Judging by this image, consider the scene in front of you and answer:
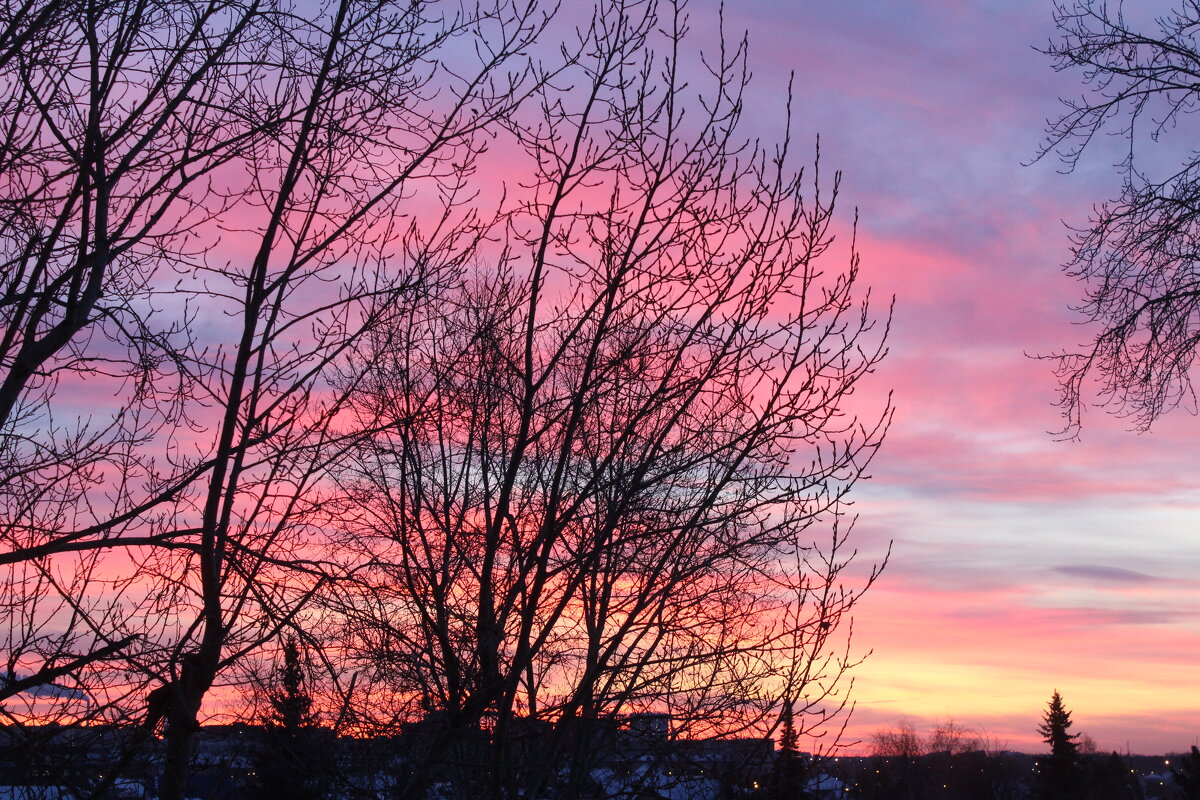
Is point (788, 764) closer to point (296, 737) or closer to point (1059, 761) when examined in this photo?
point (296, 737)

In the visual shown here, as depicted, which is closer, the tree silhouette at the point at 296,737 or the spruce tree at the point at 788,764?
the spruce tree at the point at 788,764

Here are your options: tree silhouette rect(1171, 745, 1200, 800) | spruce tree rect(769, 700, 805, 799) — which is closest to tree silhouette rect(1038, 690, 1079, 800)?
tree silhouette rect(1171, 745, 1200, 800)

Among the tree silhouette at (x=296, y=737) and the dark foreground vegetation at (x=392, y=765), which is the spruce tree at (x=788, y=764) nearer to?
the dark foreground vegetation at (x=392, y=765)

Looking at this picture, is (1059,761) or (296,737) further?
(1059,761)

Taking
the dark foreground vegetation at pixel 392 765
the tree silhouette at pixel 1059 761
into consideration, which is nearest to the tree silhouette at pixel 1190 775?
the tree silhouette at pixel 1059 761

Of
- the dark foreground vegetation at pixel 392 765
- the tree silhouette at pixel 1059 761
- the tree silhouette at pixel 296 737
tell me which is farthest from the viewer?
the tree silhouette at pixel 1059 761

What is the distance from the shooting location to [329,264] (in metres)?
5.16

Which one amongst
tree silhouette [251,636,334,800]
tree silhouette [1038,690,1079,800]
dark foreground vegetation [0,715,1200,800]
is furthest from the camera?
tree silhouette [1038,690,1079,800]

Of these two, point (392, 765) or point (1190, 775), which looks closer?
point (392, 765)

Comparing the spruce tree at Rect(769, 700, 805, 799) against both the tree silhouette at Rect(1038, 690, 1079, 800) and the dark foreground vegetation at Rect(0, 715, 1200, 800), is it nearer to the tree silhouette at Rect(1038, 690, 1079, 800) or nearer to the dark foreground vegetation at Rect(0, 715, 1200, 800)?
the dark foreground vegetation at Rect(0, 715, 1200, 800)

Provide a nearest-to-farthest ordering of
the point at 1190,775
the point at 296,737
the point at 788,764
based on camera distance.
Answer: the point at 788,764
the point at 296,737
the point at 1190,775

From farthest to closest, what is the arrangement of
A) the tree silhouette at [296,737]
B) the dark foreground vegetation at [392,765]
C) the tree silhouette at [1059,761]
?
the tree silhouette at [1059,761] → the tree silhouette at [296,737] → the dark foreground vegetation at [392,765]

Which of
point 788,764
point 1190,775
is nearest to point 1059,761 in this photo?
point 1190,775

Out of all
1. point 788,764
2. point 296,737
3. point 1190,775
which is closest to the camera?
point 788,764
